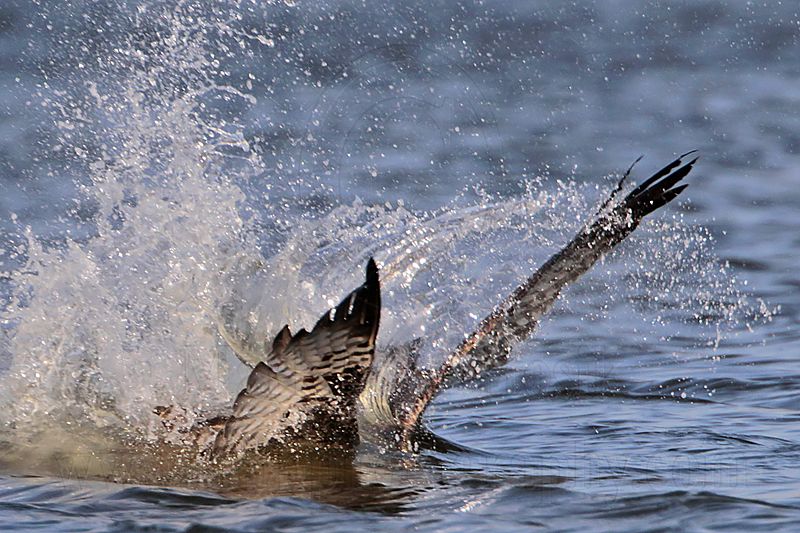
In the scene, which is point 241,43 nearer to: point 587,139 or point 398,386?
point 587,139

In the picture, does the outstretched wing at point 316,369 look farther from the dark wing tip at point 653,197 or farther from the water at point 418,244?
the dark wing tip at point 653,197

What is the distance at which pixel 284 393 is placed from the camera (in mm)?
4445

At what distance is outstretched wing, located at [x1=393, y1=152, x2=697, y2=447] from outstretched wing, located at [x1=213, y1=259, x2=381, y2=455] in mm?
522

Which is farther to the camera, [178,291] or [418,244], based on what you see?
[418,244]

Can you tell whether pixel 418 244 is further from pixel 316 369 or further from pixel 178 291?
pixel 316 369

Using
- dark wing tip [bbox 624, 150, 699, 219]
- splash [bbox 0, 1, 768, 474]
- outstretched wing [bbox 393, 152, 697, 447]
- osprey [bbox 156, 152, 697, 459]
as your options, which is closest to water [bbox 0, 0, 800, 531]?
splash [bbox 0, 1, 768, 474]

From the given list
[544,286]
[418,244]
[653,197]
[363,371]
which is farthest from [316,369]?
[418,244]

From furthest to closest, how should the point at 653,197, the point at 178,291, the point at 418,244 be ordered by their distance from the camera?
the point at 418,244, the point at 178,291, the point at 653,197

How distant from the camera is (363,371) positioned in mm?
4312

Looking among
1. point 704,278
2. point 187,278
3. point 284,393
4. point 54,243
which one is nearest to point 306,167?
point 54,243

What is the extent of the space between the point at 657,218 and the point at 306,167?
8.43ft

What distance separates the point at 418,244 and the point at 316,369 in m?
1.91

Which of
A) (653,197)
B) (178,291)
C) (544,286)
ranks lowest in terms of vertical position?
(544,286)

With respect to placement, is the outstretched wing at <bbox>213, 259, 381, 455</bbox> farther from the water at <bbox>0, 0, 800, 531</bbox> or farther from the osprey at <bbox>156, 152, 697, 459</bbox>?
the water at <bbox>0, 0, 800, 531</bbox>
